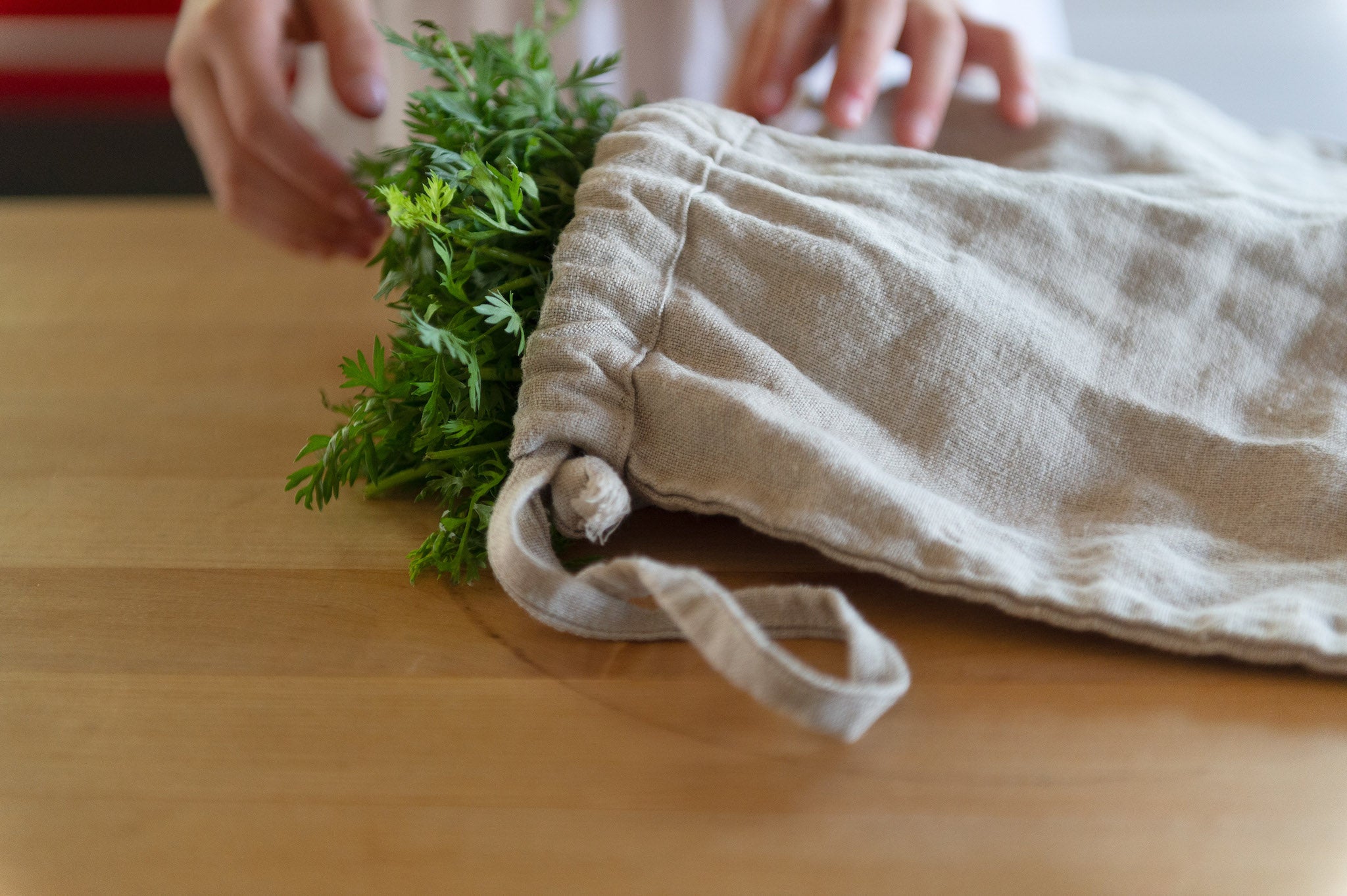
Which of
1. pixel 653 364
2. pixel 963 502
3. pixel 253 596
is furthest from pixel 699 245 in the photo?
pixel 253 596

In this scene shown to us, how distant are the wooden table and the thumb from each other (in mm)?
343

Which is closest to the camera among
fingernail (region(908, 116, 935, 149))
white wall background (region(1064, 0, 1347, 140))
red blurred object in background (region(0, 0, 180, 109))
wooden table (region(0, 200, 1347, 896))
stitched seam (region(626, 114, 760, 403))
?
wooden table (region(0, 200, 1347, 896))

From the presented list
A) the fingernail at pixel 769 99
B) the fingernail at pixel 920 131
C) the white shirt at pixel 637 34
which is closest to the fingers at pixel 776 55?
the fingernail at pixel 769 99

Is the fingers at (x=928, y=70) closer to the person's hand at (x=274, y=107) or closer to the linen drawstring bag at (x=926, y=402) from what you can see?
the linen drawstring bag at (x=926, y=402)

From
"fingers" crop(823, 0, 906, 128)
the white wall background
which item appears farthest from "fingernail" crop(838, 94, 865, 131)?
the white wall background

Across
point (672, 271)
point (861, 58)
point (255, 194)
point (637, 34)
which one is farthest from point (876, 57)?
point (255, 194)

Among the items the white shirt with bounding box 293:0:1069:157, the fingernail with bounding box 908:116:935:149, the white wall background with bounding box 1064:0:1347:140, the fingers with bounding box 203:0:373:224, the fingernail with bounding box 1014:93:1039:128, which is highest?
the white wall background with bounding box 1064:0:1347:140

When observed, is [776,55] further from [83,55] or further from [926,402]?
[83,55]

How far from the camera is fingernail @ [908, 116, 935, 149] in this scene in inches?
27.7

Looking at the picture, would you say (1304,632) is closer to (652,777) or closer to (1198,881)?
(1198,881)

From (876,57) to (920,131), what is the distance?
0.06 m

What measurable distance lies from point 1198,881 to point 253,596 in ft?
1.45

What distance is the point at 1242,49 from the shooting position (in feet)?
5.18

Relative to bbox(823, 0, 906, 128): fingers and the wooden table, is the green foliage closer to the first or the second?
the wooden table
